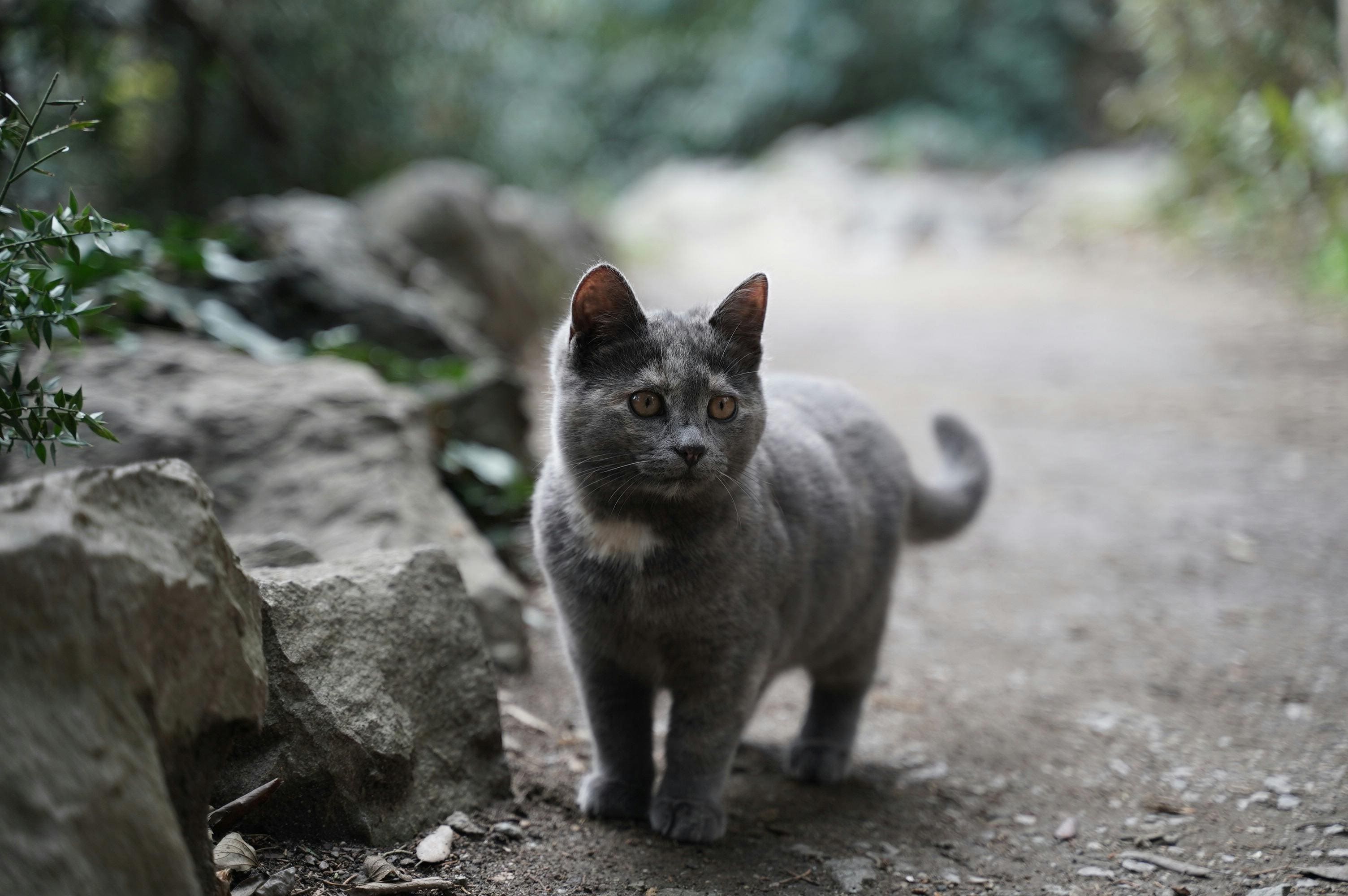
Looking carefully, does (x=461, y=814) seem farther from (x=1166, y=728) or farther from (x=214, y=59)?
(x=214, y=59)

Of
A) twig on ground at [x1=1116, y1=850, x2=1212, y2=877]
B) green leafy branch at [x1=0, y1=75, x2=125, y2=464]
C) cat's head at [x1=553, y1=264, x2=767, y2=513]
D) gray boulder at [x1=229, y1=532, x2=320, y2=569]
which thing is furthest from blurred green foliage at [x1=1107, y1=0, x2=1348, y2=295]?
green leafy branch at [x1=0, y1=75, x2=125, y2=464]

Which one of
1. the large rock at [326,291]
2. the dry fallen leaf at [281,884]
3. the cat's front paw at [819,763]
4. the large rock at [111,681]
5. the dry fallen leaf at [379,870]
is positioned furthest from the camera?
the large rock at [326,291]

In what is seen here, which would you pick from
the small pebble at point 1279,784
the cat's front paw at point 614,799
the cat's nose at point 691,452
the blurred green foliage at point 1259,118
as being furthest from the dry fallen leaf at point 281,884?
the blurred green foliage at point 1259,118

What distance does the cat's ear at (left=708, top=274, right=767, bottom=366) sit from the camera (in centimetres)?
259

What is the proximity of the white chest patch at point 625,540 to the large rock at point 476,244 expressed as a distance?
3.90m

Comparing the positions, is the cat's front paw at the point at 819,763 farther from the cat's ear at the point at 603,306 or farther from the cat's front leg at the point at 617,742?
the cat's ear at the point at 603,306

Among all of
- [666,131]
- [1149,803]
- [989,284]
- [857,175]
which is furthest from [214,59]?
[666,131]

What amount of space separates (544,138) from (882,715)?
8472mm

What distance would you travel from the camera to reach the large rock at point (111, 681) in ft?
4.54

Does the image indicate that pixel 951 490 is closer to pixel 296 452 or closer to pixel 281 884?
pixel 296 452

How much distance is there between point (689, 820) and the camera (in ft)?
8.39

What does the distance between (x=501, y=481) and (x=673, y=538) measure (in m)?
1.94

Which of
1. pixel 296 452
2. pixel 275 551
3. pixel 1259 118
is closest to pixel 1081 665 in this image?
pixel 275 551

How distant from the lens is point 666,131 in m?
18.8
